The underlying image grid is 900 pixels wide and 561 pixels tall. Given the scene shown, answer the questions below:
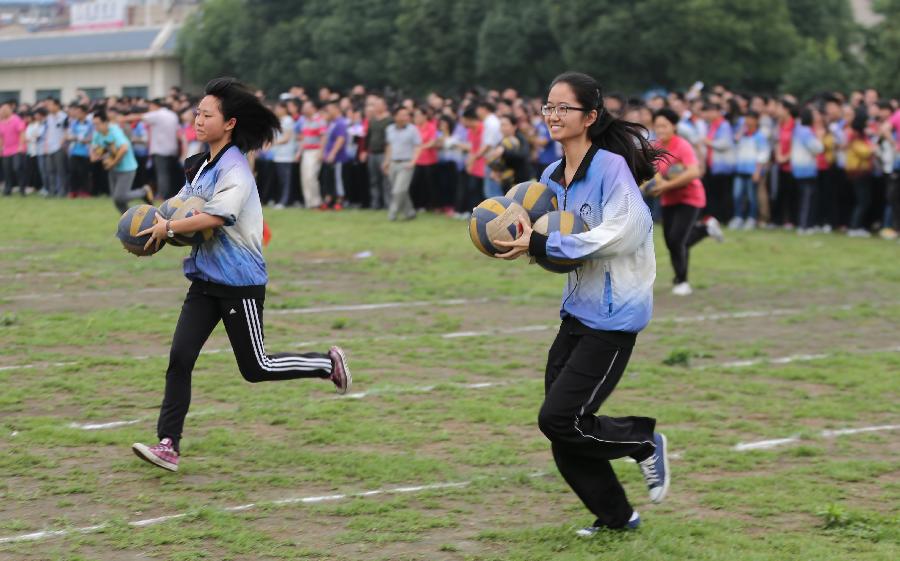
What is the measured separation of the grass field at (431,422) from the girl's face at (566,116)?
1882 mm

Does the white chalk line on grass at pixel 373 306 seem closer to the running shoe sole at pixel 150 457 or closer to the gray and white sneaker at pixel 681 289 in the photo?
the gray and white sneaker at pixel 681 289

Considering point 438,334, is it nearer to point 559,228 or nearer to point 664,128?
point 664,128

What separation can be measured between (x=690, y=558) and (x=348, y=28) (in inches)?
2366

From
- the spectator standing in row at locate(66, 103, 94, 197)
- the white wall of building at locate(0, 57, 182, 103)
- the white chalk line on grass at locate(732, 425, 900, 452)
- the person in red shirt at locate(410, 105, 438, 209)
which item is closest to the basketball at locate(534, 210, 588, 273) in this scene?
the white chalk line on grass at locate(732, 425, 900, 452)

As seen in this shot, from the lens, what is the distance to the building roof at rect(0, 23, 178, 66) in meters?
74.6

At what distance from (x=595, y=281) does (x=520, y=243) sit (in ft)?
1.34

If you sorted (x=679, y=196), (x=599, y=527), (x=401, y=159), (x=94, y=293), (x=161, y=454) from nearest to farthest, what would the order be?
(x=599, y=527) → (x=161, y=454) → (x=679, y=196) → (x=94, y=293) → (x=401, y=159)

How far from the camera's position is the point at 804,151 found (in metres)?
21.0

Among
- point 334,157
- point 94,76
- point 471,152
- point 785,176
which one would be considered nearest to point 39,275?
point 471,152

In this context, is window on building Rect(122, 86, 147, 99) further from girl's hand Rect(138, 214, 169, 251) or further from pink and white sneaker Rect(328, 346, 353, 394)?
girl's hand Rect(138, 214, 169, 251)

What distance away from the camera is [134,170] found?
800 inches

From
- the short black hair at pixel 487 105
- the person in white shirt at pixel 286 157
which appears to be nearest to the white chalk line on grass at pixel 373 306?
the short black hair at pixel 487 105

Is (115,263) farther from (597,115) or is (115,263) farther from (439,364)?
(597,115)

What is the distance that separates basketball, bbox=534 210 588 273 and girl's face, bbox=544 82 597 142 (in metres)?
0.37
